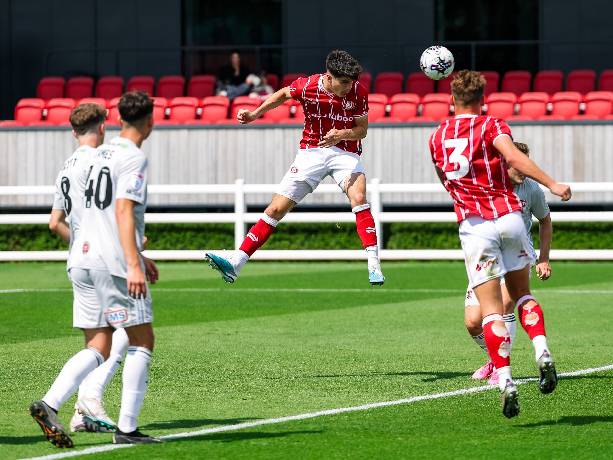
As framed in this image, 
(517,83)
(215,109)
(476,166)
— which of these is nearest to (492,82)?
(517,83)

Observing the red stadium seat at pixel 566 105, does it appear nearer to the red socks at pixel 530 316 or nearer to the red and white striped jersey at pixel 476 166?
the red socks at pixel 530 316

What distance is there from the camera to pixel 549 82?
27188 millimetres

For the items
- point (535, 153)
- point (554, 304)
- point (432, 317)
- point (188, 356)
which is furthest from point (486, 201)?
point (535, 153)

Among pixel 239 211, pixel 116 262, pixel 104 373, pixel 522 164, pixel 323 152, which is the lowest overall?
pixel 104 373

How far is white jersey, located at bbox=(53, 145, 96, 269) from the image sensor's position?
23.8 ft

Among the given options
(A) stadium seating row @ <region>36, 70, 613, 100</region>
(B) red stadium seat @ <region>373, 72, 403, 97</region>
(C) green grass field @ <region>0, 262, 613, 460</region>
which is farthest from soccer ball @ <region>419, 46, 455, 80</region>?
(B) red stadium seat @ <region>373, 72, 403, 97</region>

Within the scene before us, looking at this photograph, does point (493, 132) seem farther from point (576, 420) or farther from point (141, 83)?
point (141, 83)

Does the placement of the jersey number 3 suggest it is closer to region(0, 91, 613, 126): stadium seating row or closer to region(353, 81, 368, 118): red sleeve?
region(353, 81, 368, 118): red sleeve

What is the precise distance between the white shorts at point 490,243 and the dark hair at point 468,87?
0.71 meters

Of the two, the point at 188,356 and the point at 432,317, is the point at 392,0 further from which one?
the point at 188,356

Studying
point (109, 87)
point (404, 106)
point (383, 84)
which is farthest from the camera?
point (109, 87)

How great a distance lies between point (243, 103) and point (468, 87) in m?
18.0

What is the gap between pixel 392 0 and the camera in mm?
31141

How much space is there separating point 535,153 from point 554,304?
28.7 ft
